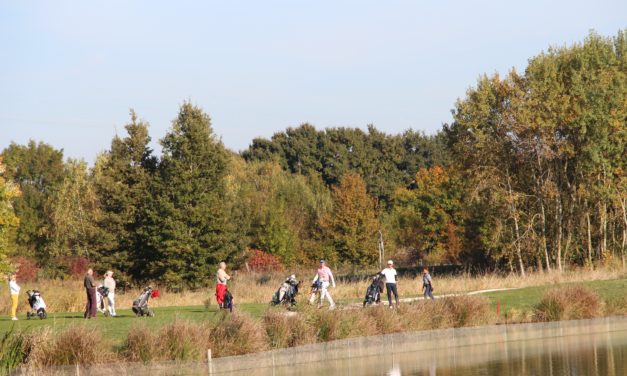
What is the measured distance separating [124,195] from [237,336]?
3825 cm

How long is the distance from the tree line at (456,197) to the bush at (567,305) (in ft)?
62.5

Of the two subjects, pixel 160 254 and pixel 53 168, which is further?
pixel 53 168

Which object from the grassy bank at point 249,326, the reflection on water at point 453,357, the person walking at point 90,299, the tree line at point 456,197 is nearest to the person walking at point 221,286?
the grassy bank at point 249,326

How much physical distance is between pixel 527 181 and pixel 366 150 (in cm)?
6060

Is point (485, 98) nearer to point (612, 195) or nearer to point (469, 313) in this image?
point (612, 195)

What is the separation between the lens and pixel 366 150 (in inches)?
4496

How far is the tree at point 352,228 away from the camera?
245 feet

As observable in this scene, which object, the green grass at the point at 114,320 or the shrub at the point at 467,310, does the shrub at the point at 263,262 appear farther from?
the shrub at the point at 467,310

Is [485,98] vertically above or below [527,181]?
above

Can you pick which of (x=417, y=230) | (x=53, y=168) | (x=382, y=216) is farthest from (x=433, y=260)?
(x=53, y=168)

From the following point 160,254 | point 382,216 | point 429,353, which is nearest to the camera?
point 429,353

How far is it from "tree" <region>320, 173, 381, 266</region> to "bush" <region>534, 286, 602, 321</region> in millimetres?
44093

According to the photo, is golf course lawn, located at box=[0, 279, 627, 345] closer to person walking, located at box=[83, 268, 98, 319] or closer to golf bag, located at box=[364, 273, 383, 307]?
person walking, located at box=[83, 268, 98, 319]

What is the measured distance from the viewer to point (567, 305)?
97.2 ft
